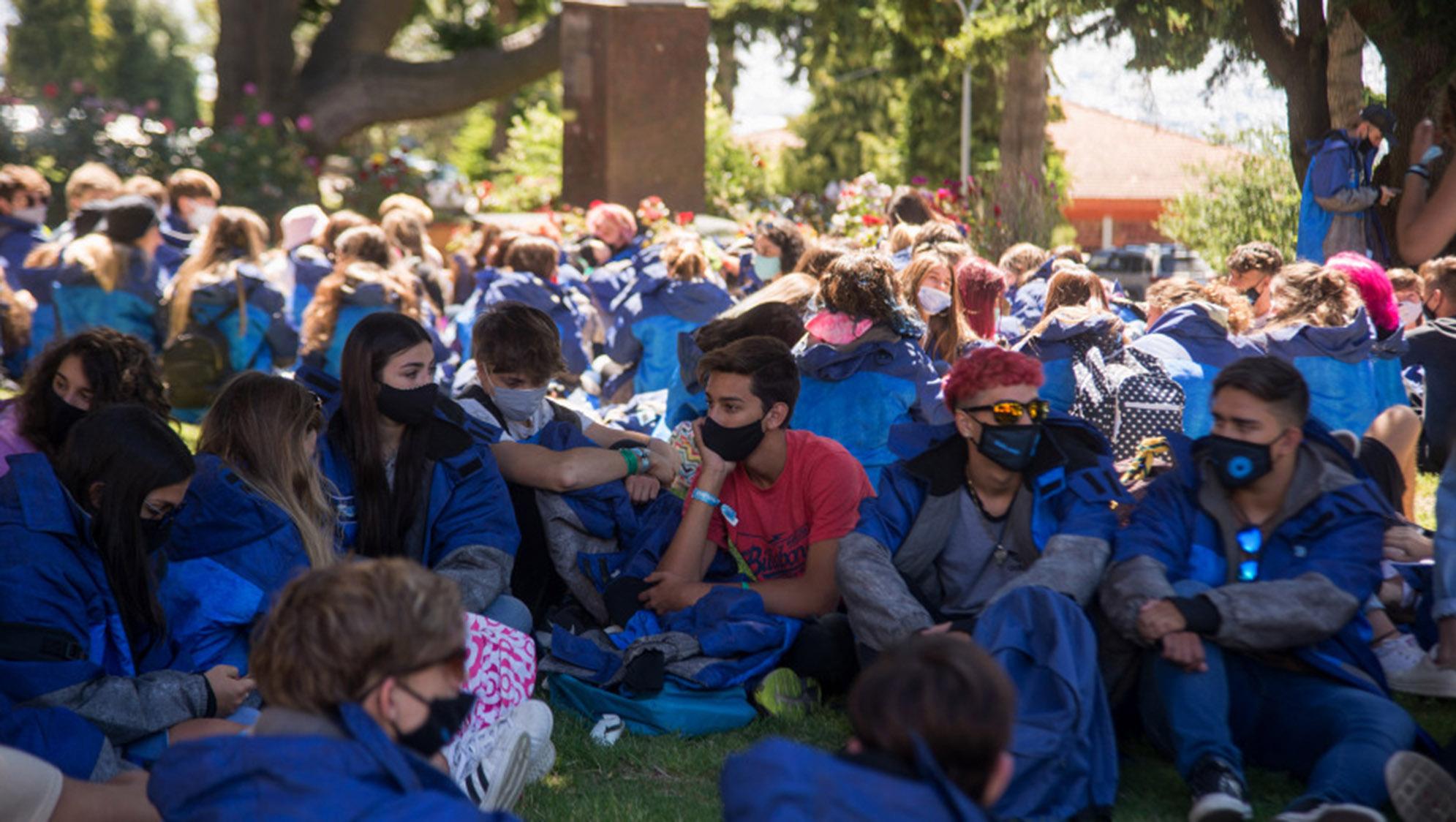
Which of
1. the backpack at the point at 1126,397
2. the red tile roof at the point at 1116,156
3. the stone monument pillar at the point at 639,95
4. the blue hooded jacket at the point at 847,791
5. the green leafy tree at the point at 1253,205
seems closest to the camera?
the blue hooded jacket at the point at 847,791

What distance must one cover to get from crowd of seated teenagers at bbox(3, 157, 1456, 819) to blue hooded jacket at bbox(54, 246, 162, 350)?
5525 mm

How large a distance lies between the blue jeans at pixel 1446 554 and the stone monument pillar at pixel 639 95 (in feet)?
41.6

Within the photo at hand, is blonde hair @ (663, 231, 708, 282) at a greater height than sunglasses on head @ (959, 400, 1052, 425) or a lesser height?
greater

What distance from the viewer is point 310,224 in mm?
12641

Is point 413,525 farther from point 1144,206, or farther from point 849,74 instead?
point 1144,206

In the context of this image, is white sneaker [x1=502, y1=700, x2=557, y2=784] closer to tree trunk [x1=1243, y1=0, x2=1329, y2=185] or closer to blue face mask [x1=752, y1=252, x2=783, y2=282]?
blue face mask [x1=752, y1=252, x2=783, y2=282]

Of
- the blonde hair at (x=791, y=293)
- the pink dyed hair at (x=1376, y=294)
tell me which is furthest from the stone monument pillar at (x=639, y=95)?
the pink dyed hair at (x=1376, y=294)

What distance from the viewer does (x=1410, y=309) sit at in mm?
8680

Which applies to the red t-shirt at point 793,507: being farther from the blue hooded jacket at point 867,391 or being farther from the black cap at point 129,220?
the black cap at point 129,220

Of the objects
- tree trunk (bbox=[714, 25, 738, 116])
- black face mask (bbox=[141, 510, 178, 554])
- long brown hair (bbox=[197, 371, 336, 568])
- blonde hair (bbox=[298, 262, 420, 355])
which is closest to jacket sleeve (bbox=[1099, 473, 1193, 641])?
long brown hair (bbox=[197, 371, 336, 568])

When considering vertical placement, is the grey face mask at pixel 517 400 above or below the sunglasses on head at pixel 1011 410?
below

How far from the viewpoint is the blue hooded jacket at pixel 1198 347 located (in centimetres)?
711

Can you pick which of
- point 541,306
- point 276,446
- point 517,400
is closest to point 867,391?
point 517,400

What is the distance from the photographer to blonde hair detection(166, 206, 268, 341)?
396 inches
